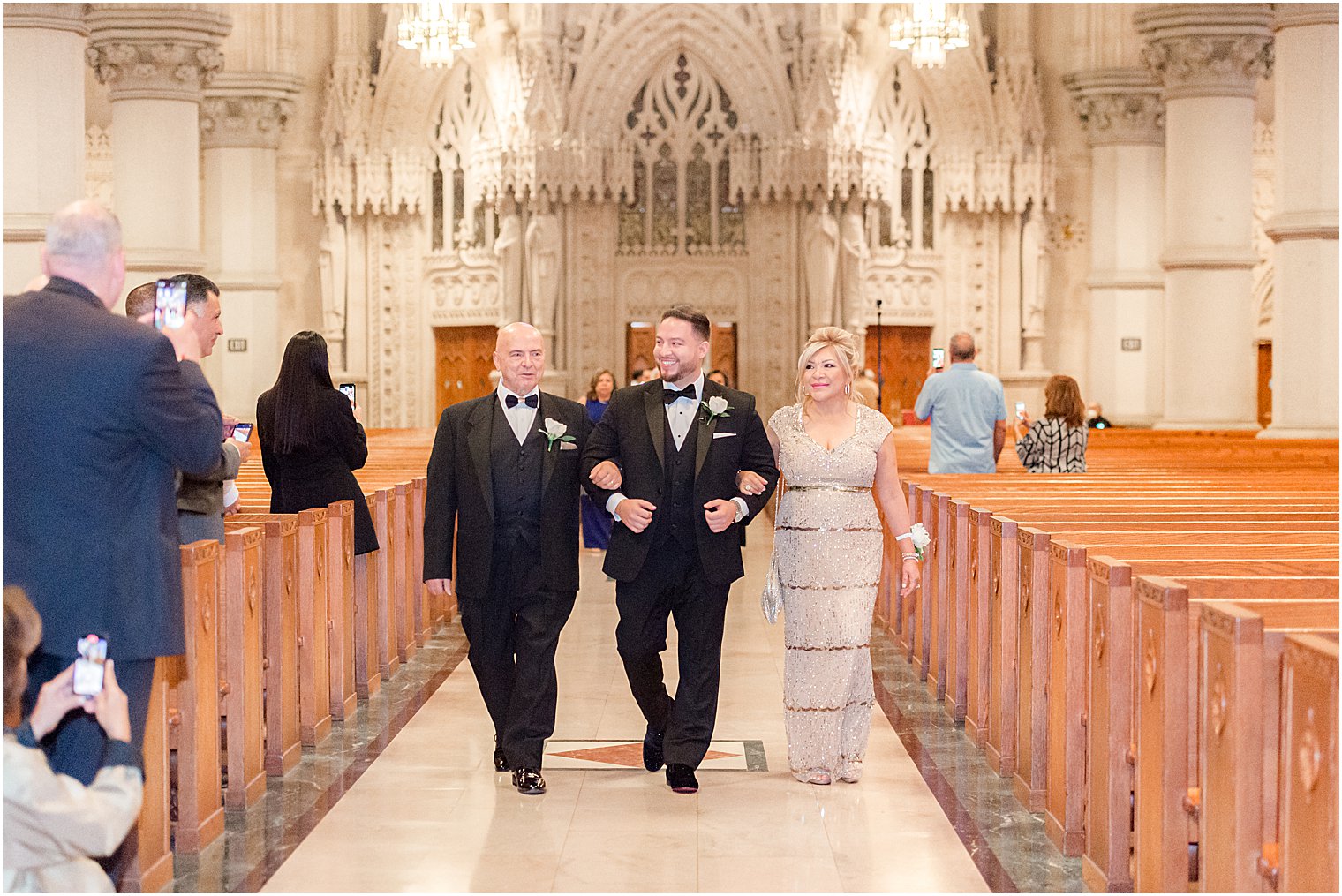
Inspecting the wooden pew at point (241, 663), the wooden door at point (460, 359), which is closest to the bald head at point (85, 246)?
the wooden pew at point (241, 663)

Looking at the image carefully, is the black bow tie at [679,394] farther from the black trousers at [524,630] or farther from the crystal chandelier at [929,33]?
the crystal chandelier at [929,33]

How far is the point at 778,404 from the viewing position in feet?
73.6

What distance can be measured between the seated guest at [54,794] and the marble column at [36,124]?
880 cm

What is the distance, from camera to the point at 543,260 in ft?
72.5

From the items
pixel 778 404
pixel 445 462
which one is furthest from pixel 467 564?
pixel 778 404

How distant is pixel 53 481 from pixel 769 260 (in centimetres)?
1930

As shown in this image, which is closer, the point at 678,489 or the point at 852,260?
the point at 678,489

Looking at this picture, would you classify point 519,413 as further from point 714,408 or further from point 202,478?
point 202,478

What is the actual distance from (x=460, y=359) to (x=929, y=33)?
30.2ft

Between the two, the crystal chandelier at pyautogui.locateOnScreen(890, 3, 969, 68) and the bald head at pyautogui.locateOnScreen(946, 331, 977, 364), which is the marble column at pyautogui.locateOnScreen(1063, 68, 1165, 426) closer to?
the crystal chandelier at pyautogui.locateOnScreen(890, 3, 969, 68)

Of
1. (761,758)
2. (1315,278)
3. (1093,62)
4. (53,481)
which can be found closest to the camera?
(53,481)

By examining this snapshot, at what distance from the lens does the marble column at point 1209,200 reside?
16.1 m

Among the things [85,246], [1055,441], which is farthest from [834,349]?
[1055,441]

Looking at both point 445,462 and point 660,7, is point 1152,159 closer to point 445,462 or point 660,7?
point 660,7
